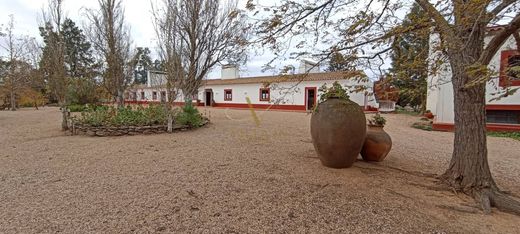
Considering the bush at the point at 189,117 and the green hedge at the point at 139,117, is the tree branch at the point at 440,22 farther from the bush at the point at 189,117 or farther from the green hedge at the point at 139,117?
the bush at the point at 189,117

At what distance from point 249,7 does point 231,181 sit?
8.79 feet

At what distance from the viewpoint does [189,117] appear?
930 cm

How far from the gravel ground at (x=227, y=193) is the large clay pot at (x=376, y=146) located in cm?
24

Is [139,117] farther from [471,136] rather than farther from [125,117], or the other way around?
[471,136]

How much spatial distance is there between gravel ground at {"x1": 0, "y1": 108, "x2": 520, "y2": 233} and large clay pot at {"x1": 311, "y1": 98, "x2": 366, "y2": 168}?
0.29m

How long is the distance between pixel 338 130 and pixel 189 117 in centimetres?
661

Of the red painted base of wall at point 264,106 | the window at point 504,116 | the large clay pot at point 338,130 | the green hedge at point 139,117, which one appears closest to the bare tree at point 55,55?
the green hedge at point 139,117

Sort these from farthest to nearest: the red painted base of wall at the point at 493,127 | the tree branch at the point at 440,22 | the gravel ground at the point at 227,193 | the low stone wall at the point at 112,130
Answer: the red painted base of wall at the point at 493,127, the low stone wall at the point at 112,130, the tree branch at the point at 440,22, the gravel ground at the point at 227,193

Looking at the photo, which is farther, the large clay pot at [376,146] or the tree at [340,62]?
the large clay pot at [376,146]

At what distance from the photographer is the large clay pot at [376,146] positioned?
477 cm

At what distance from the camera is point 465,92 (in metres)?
3.33

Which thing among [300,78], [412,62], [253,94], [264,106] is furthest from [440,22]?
[253,94]

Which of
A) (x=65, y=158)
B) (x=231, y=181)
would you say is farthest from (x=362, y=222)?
(x=65, y=158)

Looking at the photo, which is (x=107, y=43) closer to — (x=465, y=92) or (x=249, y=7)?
(x=249, y=7)
